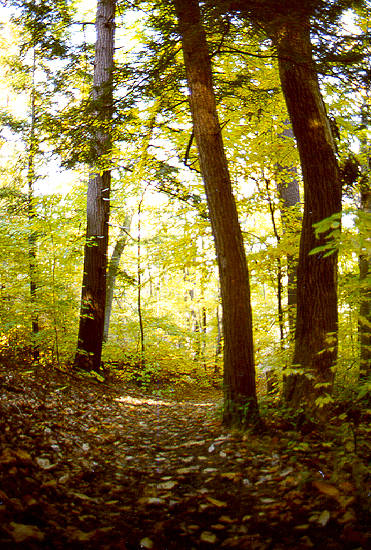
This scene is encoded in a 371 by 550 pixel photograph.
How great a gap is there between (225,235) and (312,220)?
107 cm

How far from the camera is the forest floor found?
195 centimetres

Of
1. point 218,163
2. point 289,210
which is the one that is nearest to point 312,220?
point 218,163

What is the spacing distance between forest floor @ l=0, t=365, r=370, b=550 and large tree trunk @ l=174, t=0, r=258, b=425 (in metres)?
0.51

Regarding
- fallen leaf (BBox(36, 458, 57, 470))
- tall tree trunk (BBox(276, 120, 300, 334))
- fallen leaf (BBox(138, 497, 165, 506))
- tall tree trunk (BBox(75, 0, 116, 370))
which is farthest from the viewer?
tall tree trunk (BBox(75, 0, 116, 370))

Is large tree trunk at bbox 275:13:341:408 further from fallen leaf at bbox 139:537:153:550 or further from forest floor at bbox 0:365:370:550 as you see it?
fallen leaf at bbox 139:537:153:550

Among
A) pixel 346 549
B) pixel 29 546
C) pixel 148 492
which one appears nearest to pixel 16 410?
pixel 148 492

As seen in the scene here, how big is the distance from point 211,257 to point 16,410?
176 inches

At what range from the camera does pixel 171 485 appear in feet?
9.00

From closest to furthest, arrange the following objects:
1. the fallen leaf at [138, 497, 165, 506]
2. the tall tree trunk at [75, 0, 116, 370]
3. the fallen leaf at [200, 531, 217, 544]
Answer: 1. the fallen leaf at [200, 531, 217, 544]
2. the fallen leaf at [138, 497, 165, 506]
3. the tall tree trunk at [75, 0, 116, 370]

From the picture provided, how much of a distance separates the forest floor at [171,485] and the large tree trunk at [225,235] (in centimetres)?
51

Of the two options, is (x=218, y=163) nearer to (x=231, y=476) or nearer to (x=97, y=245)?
(x=231, y=476)

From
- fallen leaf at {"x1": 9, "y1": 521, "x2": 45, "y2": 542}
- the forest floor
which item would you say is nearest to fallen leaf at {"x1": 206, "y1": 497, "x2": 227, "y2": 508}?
the forest floor

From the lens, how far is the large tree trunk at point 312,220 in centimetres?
382

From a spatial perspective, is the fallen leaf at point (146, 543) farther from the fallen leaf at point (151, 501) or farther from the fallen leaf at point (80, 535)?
the fallen leaf at point (151, 501)
